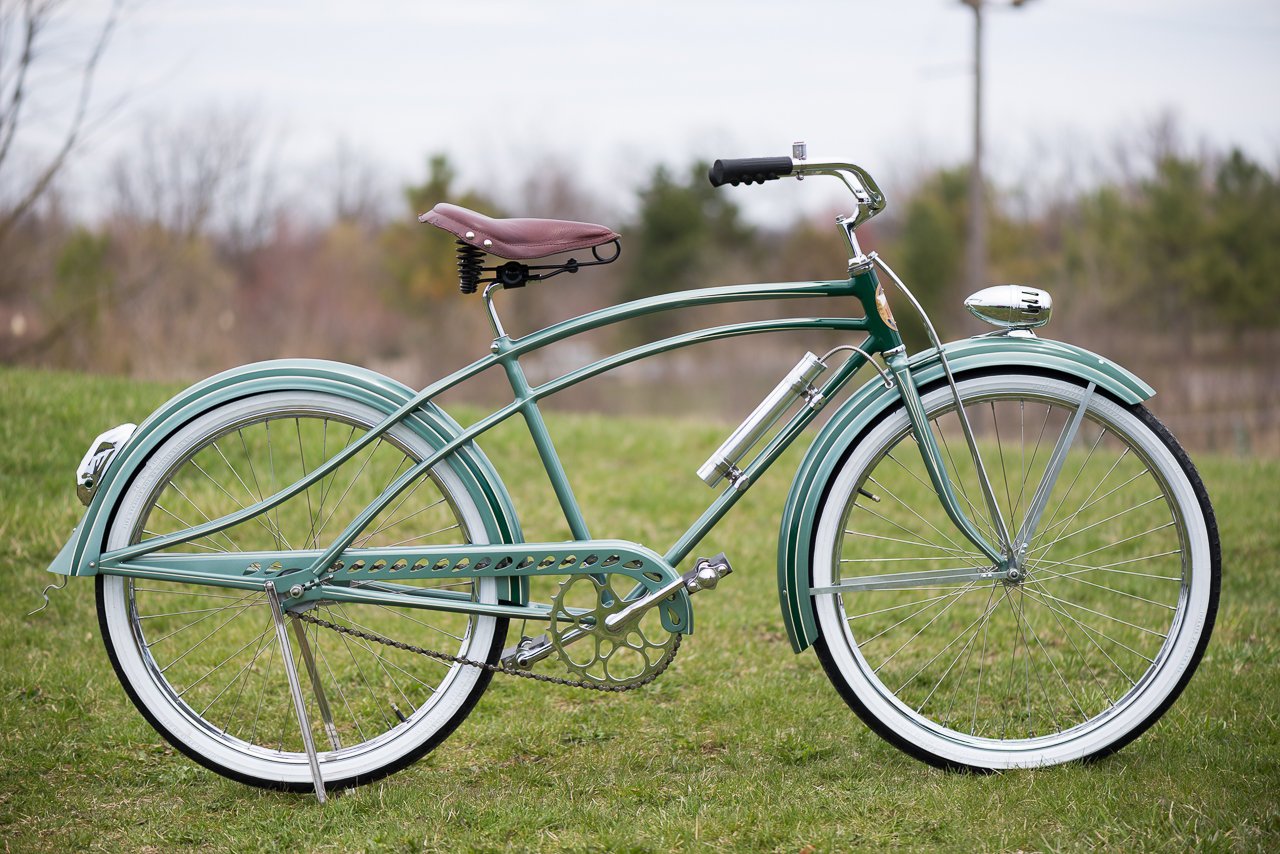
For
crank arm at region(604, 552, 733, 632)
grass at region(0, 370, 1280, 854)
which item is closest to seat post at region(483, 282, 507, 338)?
crank arm at region(604, 552, 733, 632)

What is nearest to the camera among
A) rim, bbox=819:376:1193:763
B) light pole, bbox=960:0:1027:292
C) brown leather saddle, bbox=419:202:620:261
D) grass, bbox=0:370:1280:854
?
grass, bbox=0:370:1280:854

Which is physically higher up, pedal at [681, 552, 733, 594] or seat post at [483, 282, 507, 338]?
seat post at [483, 282, 507, 338]

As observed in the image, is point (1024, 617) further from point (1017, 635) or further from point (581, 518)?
point (581, 518)

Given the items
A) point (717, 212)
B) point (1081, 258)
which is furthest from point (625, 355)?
point (717, 212)

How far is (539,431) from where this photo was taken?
2.44 meters

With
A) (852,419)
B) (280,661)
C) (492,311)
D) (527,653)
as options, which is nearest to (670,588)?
(527,653)

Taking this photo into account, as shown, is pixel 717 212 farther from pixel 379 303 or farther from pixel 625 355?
pixel 625 355

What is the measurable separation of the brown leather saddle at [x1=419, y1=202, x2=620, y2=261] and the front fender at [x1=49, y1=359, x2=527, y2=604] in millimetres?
413

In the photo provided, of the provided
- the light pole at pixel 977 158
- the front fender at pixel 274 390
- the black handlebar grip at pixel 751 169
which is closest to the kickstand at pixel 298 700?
the front fender at pixel 274 390

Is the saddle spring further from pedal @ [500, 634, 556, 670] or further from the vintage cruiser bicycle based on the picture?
pedal @ [500, 634, 556, 670]

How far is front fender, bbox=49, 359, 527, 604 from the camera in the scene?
2.32 metres

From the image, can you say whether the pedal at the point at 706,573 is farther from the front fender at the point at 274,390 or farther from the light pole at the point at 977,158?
the light pole at the point at 977,158

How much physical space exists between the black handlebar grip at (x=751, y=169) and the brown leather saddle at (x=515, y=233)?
0.31 meters

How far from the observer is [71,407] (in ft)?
17.0
